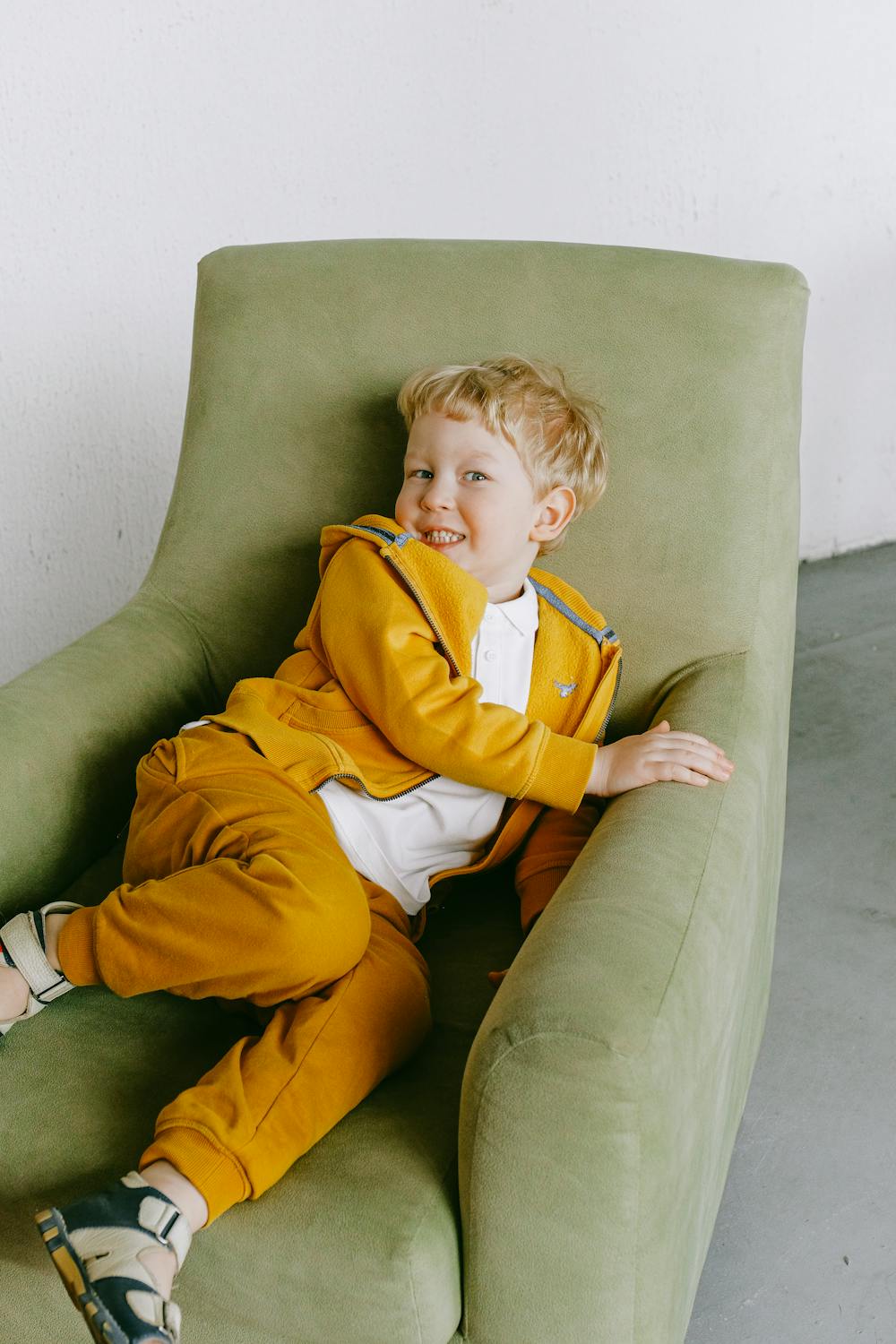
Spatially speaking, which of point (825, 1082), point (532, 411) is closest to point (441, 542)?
point (532, 411)

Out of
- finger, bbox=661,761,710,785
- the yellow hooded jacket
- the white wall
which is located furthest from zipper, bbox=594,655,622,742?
the white wall

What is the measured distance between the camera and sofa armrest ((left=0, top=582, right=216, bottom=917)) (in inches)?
50.6

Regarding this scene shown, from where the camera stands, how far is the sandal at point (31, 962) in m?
1.12

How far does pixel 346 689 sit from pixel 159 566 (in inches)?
16.7

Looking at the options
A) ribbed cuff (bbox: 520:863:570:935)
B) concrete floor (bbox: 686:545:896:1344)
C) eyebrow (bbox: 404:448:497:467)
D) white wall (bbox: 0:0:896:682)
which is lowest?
concrete floor (bbox: 686:545:896:1344)

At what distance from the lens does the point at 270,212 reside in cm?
233

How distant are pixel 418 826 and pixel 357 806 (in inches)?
2.7

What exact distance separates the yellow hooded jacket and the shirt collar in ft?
0.04

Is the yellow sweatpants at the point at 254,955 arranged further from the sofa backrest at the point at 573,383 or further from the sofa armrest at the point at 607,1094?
the sofa backrest at the point at 573,383

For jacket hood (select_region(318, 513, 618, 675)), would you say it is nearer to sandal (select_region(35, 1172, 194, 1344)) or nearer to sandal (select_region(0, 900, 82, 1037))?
sandal (select_region(0, 900, 82, 1037))

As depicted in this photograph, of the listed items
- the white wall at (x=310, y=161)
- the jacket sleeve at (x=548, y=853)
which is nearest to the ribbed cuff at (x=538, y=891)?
A: the jacket sleeve at (x=548, y=853)

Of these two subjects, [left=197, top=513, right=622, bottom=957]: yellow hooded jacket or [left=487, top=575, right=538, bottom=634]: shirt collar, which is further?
[left=487, top=575, right=538, bottom=634]: shirt collar

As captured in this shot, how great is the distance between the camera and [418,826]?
4.31ft

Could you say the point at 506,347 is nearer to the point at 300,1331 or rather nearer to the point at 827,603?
the point at 300,1331
